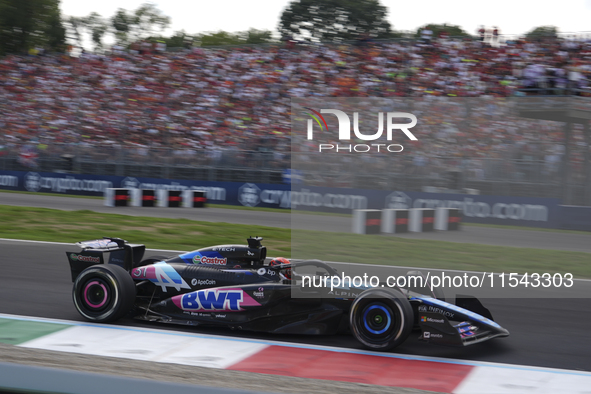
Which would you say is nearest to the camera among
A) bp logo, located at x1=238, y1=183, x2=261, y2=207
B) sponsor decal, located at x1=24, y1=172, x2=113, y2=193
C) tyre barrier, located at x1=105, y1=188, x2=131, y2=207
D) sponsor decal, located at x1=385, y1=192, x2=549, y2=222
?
sponsor decal, located at x1=385, y1=192, x2=549, y2=222

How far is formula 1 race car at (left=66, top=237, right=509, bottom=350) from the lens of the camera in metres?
4.71

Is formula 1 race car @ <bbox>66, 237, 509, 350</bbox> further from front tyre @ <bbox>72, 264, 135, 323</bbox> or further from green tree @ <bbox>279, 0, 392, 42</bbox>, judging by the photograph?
green tree @ <bbox>279, 0, 392, 42</bbox>

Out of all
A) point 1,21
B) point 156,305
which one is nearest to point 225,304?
point 156,305

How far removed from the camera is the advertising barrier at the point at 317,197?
6.16 m

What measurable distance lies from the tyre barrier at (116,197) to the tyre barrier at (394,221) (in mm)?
10983

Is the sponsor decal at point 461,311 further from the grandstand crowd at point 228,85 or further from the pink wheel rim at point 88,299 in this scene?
the grandstand crowd at point 228,85

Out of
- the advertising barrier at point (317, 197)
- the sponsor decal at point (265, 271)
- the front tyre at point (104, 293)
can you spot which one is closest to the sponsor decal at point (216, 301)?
the sponsor decal at point (265, 271)

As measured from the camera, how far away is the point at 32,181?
1878 centimetres

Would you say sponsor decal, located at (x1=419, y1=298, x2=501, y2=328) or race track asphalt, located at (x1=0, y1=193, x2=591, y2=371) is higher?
sponsor decal, located at (x1=419, y1=298, x2=501, y2=328)

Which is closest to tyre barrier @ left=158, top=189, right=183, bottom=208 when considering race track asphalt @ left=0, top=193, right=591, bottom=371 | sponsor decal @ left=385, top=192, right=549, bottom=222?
race track asphalt @ left=0, top=193, right=591, bottom=371

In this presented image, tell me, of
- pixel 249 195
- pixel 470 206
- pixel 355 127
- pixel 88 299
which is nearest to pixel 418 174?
pixel 470 206

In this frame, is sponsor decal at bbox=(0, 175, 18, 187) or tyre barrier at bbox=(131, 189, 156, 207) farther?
sponsor decal at bbox=(0, 175, 18, 187)

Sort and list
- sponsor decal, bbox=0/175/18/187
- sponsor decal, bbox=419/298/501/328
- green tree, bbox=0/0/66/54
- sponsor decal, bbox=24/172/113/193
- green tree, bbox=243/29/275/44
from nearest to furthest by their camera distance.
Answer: sponsor decal, bbox=419/298/501/328 → sponsor decal, bbox=24/172/113/193 → sponsor decal, bbox=0/175/18/187 → green tree, bbox=0/0/66/54 → green tree, bbox=243/29/275/44

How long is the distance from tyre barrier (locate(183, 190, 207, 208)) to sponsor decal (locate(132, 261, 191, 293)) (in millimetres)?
10501
